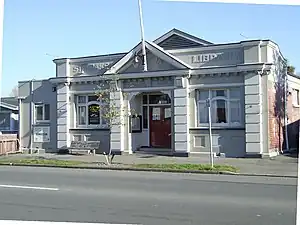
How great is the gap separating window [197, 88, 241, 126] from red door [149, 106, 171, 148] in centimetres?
205

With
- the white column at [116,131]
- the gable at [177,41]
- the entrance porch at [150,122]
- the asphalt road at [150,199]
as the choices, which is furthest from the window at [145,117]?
the asphalt road at [150,199]

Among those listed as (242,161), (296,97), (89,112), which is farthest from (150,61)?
(296,97)

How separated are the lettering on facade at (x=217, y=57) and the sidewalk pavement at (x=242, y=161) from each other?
4294mm

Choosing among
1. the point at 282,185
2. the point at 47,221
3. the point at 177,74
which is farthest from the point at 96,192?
the point at 177,74

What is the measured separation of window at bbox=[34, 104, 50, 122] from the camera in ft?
84.5

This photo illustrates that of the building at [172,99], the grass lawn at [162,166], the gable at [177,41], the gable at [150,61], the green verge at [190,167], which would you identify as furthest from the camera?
the gable at [177,41]

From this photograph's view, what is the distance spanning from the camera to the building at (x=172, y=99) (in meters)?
20.2

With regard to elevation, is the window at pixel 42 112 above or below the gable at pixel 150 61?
below

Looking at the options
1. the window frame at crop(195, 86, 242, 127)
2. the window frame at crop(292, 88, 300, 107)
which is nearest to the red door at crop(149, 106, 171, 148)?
the window frame at crop(195, 86, 242, 127)

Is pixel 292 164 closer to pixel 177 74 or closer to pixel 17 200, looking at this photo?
pixel 177 74

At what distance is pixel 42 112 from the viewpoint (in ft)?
85.3

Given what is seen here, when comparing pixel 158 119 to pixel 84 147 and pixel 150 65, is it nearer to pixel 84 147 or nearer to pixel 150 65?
pixel 150 65

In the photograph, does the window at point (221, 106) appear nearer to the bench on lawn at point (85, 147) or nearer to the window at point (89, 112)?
the window at point (89, 112)

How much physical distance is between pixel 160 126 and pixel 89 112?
3.75m
